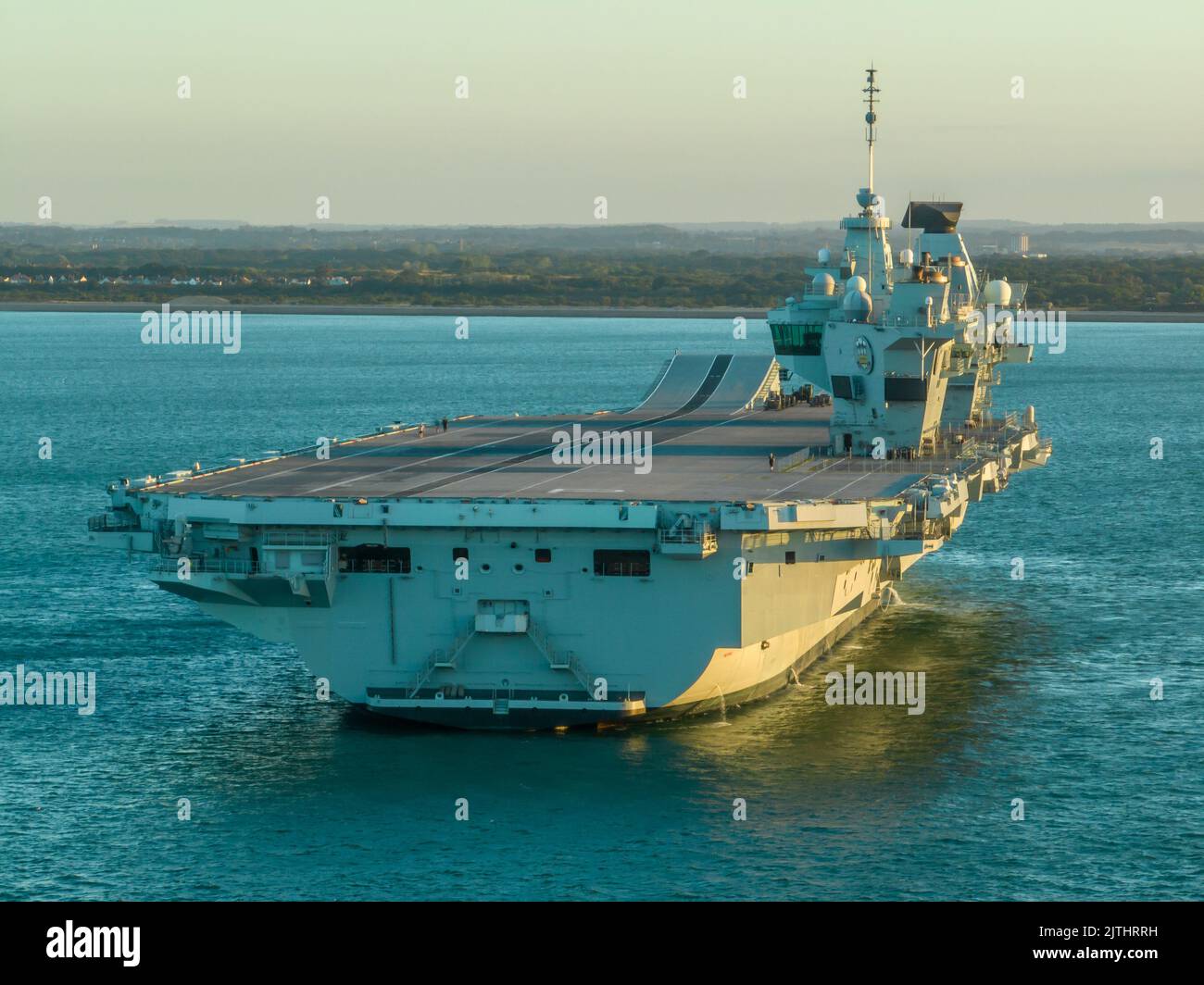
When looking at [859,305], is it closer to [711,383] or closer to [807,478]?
[807,478]

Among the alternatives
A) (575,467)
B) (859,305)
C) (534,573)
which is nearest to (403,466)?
(575,467)

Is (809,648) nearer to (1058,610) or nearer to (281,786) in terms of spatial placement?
(1058,610)

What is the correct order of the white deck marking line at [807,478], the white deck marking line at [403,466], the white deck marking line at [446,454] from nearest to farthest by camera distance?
1. the white deck marking line at [807,478]
2. the white deck marking line at [403,466]
3. the white deck marking line at [446,454]

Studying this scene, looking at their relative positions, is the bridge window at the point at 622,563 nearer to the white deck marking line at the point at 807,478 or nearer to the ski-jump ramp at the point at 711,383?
the white deck marking line at the point at 807,478

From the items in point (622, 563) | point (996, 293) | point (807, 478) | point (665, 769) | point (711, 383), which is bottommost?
point (665, 769)

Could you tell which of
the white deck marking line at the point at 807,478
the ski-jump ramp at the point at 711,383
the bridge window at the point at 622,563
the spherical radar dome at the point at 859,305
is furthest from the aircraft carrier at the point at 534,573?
the ski-jump ramp at the point at 711,383

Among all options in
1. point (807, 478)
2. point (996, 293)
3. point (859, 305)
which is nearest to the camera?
point (807, 478)
